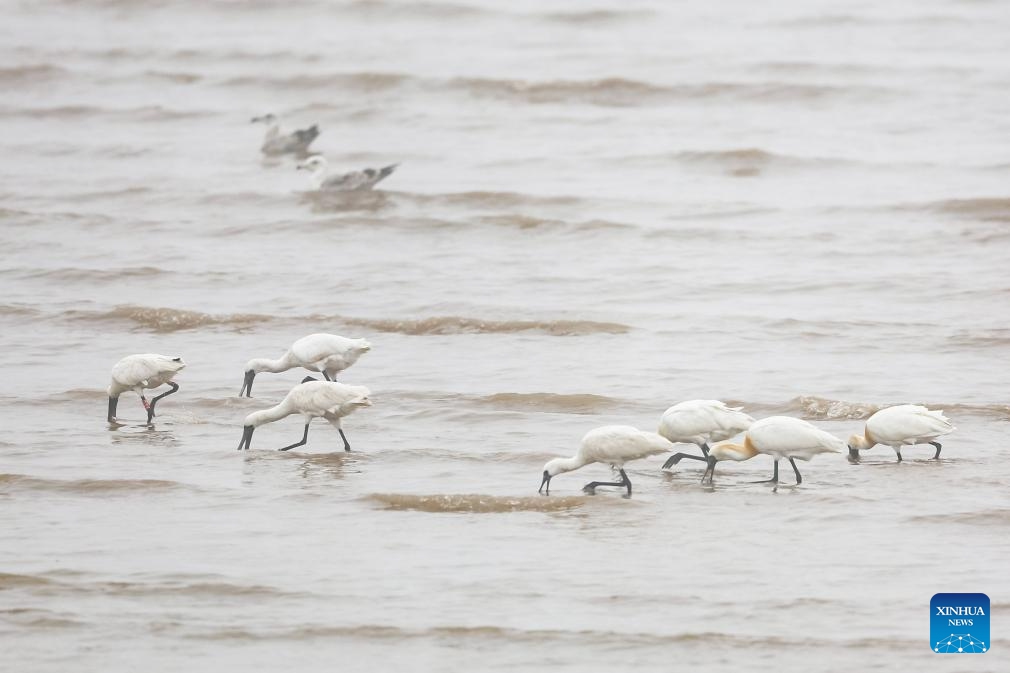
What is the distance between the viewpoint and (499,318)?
15641 mm

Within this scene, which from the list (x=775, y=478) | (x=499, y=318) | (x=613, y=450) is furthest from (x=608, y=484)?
(x=499, y=318)

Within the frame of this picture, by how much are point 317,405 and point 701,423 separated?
104 inches

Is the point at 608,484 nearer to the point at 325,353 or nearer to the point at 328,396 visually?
the point at 328,396

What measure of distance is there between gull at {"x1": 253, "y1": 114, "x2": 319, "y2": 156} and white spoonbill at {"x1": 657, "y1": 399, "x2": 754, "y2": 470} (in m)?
13.5

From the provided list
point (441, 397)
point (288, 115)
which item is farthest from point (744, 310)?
point (288, 115)

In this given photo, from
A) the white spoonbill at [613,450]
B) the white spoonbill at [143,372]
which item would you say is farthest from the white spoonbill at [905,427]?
the white spoonbill at [143,372]

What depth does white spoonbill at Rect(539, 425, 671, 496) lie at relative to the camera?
10344 millimetres

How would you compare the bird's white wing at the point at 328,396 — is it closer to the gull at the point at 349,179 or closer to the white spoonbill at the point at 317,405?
the white spoonbill at the point at 317,405

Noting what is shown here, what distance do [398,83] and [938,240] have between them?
1093cm

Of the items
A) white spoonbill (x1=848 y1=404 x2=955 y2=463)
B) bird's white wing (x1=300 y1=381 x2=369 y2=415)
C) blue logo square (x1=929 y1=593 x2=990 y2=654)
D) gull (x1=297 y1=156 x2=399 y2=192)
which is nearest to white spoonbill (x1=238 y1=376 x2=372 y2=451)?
bird's white wing (x1=300 y1=381 x2=369 y2=415)

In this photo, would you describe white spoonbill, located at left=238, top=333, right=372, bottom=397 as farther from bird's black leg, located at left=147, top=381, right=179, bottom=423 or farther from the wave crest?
the wave crest

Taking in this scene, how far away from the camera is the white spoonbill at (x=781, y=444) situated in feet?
34.1

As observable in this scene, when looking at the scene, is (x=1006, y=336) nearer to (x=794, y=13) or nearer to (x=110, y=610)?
(x=110, y=610)

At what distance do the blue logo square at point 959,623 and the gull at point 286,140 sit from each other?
628 inches
